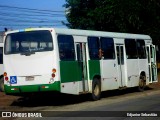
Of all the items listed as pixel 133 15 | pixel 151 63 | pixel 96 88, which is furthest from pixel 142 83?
pixel 133 15

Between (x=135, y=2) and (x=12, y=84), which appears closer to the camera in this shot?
(x=12, y=84)

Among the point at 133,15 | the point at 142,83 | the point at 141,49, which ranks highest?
the point at 133,15

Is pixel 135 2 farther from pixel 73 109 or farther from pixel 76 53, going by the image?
pixel 73 109

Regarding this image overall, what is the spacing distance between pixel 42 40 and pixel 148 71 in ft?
33.1

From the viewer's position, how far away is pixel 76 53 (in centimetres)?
1977

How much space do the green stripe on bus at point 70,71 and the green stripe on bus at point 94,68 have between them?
819 mm

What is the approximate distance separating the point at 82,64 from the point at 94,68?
3.30 ft

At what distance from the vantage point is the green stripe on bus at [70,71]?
18.5 m

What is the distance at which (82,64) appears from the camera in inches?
792

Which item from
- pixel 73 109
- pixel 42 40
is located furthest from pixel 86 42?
pixel 73 109

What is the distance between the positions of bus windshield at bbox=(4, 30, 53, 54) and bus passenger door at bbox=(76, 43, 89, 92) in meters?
1.86

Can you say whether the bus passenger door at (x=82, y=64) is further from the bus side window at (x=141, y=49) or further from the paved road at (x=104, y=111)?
the bus side window at (x=141, y=49)

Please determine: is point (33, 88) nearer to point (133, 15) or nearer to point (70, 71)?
point (70, 71)

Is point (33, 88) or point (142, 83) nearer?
point (33, 88)
